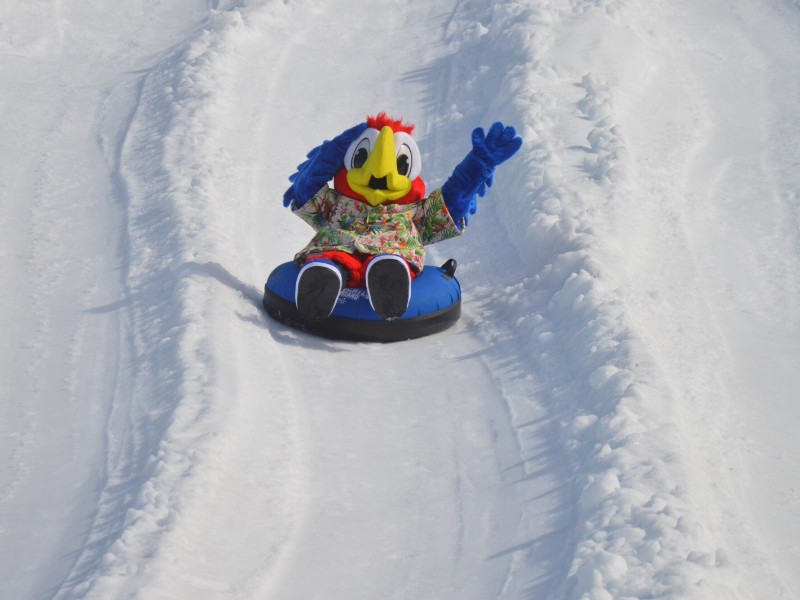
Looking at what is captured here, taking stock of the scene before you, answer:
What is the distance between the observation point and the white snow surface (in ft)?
12.7

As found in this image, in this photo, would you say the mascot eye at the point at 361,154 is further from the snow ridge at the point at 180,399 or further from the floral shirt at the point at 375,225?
the snow ridge at the point at 180,399

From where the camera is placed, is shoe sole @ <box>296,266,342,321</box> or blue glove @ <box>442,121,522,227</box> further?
blue glove @ <box>442,121,522,227</box>

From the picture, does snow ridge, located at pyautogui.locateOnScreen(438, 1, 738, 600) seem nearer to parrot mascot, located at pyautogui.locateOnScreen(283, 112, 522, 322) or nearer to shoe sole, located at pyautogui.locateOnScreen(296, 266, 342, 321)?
parrot mascot, located at pyautogui.locateOnScreen(283, 112, 522, 322)

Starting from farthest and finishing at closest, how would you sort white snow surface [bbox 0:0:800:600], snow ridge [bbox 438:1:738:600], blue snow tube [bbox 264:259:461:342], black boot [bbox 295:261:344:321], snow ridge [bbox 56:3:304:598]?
blue snow tube [bbox 264:259:461:342]
black boot [bbox 295:261:344:321]
white snow surface [bbox 0:0:800:600]
snow ridge [bbox 56:3:304:598]
snow ridge [bbox 438:1:738:600]

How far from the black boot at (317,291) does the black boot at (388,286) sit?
0.57 ft

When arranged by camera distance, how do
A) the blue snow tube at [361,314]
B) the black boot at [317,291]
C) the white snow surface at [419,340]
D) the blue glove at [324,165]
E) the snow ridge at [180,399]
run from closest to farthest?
1. the snow ridge at [180,399]
2. the white snow surface at [419,340]
3. the black boot at [317,291]
4. the blue snow tube at [361,314]
5. the blue glove at [324,165]

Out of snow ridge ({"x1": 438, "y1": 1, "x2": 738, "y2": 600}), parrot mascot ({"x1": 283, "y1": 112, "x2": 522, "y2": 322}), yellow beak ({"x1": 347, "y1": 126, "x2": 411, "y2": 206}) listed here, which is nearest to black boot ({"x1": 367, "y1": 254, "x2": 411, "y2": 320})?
parrot mascot ({"x1": 283, "y1": 112, "x2": 522, "y2": 322})

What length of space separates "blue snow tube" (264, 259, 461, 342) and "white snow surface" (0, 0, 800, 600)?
0.07 m

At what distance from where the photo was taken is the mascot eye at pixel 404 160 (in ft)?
18.7

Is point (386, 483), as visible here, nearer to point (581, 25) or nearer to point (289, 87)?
point (289, 87)

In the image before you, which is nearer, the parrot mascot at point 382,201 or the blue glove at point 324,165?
the parrot mascot at point 382,201

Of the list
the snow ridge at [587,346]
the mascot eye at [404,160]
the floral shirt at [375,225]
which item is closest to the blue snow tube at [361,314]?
the floral shirt at [375,225]

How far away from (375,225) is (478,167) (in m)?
0.61

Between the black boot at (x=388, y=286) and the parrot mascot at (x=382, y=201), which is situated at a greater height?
the parrot mascot at (x=382, y=201)
